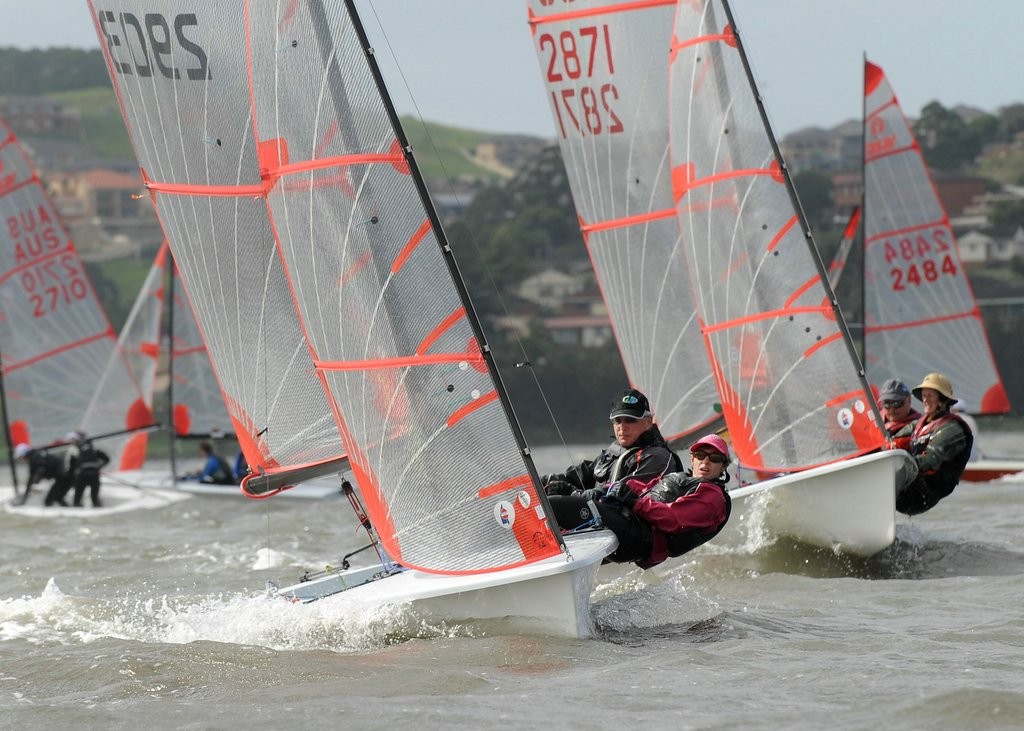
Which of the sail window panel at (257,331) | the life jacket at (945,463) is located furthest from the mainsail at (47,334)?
the life jacket at (945,463)

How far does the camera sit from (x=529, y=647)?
6844 mm

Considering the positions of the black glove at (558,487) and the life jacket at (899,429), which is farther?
the life jacket at (899,429)

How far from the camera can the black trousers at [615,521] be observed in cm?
732

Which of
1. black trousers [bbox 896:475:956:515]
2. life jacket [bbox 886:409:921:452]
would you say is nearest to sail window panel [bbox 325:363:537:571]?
black trousers [bbox 896:475:956:515]

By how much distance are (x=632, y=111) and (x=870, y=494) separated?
14.4ft

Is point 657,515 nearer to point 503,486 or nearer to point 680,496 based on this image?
point 680,496

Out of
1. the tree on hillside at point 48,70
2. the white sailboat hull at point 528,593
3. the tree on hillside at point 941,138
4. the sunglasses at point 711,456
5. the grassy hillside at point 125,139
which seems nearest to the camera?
the white sailboat hull at point 528,593

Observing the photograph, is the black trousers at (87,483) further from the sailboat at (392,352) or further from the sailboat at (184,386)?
the sailboat at (392,352)

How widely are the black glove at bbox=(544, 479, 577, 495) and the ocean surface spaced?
1.79ft

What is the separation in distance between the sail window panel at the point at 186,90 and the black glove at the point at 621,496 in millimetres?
2663

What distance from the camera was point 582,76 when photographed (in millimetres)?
13102

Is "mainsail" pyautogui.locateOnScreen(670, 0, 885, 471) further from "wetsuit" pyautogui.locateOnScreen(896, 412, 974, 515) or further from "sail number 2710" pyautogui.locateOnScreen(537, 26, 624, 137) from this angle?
"sail number 2710" pyautogui.locateOnScreen(537, 26, 624, 137)

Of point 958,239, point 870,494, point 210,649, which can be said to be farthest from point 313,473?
point 958,239

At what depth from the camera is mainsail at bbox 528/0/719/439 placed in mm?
12820
